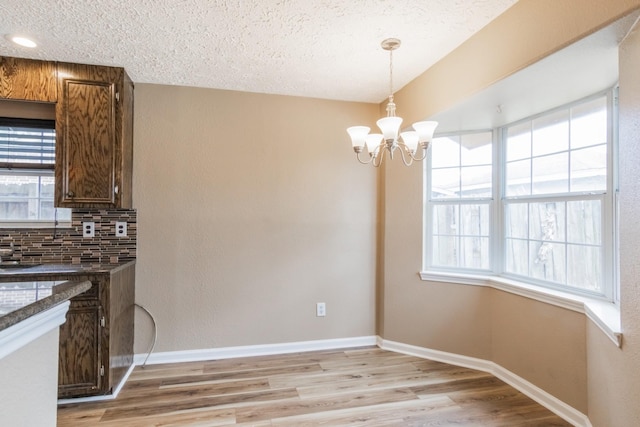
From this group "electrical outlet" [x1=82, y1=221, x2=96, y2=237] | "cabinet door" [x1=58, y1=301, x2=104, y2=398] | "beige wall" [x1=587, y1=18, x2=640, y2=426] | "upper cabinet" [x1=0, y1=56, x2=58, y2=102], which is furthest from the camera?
"electrical outlet" [x1=82, y1=221, x2=96, y2=237]

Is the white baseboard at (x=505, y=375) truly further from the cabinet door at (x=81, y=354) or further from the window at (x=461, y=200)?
the cabinet door at (x=81, y=354)

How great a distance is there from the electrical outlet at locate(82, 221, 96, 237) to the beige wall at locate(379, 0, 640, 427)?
2.57 meters

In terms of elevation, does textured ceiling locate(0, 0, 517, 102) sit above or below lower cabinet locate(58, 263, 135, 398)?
above

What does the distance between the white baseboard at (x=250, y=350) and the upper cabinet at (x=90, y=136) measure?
136cm

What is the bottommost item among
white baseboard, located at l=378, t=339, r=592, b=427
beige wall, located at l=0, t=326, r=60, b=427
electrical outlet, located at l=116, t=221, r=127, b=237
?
white baseboard, located at l=378, t=339, r=592, b=427

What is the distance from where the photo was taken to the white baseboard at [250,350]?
9.40ft

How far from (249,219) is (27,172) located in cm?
178

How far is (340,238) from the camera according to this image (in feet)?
10.8

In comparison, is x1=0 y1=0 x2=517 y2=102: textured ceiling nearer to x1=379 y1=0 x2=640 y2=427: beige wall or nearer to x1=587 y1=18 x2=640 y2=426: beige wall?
x1=379 y1=0 x2=640 y2=427: beige wall

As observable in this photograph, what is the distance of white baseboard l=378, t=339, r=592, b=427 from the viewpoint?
207cm

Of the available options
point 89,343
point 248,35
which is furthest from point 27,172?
point 248,35

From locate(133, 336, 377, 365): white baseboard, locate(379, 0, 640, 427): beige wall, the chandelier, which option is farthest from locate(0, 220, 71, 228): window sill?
locate(379, 0, 640, 427): beige wall

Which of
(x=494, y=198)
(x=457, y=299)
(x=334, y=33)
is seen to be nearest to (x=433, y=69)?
(x=334, y=33)

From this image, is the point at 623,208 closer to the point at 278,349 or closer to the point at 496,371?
the point at 496,371
